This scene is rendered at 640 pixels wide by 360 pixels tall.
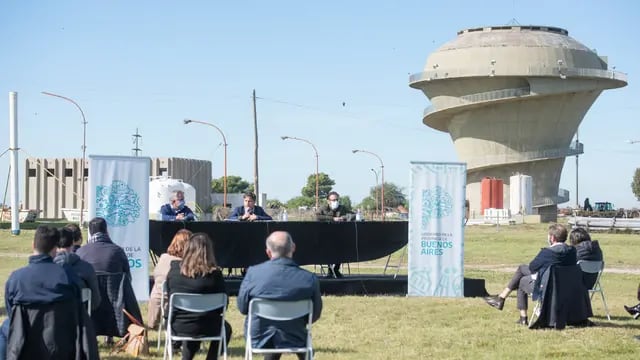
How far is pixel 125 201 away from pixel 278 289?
7442 millimetres

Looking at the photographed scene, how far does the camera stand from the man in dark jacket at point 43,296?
22.9ft

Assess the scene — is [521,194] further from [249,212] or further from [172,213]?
[172,213]

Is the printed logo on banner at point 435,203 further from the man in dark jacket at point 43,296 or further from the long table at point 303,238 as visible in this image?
the man in dark jacket at point 43,296

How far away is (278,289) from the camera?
7.11 m

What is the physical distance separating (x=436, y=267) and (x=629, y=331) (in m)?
4.08

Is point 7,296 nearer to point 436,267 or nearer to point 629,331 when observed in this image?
point 629,331

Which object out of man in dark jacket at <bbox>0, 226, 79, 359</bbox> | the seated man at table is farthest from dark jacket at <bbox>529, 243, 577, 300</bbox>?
Answer: man in dark jacket at <bbox>0, 226, 79, 359</bbox>

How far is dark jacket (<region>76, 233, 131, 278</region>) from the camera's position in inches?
384

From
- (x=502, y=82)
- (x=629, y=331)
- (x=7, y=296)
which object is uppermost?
(x=502, y=82)

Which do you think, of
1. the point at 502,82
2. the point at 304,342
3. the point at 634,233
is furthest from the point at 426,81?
the point at 304,342

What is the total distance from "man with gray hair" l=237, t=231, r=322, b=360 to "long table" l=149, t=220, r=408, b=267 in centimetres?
798

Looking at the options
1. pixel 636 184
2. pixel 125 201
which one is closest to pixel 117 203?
pixel 125 201

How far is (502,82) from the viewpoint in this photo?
7012 centimetres

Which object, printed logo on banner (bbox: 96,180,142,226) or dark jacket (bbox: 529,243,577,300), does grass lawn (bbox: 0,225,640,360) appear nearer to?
dark jacket (bbox: 529,243,577,300)
